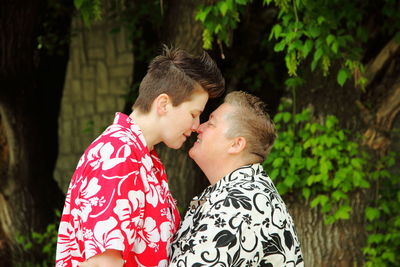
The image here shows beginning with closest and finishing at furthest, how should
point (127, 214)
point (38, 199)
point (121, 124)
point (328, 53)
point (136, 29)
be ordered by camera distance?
point (127, 214) → point (121, 124) → point (328, 53) → point (38, 199) → point (136, 29)

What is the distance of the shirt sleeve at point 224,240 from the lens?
6.79 feet

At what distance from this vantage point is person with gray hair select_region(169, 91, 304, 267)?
82.0 inches

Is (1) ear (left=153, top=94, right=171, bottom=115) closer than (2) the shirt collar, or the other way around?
(1) ear (left=153, top=94, right=171, bottom=115)

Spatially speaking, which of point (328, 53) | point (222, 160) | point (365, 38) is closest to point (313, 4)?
point (328, 53)

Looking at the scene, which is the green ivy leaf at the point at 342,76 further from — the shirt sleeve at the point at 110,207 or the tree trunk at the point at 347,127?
the shirt sleeve at the point at 110,207

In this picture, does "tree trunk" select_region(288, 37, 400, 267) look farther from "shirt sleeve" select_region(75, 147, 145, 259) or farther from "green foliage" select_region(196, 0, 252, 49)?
"shirt sleeve" select_region(75, 147, 145, 259)

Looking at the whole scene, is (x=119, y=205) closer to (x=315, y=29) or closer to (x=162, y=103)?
(x=162, y=103)

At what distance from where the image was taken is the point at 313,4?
3.99 meters

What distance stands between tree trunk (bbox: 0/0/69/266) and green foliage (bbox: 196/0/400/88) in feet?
4.56

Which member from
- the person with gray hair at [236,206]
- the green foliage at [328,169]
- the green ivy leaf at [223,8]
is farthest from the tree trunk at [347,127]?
the person with gray hair at [236,206]

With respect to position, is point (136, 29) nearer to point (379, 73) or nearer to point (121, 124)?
point (379, 73)

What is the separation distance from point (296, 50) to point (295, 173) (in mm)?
739

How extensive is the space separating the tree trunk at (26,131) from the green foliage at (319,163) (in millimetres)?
1857

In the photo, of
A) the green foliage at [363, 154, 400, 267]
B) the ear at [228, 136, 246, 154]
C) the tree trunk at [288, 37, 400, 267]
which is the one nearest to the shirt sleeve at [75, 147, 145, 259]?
the ear at [228, 136, 246, 154]
